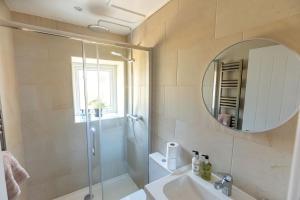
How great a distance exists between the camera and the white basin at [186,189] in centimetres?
89

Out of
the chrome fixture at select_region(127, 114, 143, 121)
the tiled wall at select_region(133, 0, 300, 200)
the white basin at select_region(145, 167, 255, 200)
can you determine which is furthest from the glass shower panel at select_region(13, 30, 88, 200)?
the white basin at select_region(145, 167, 255, 200)

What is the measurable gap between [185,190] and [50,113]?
165cm

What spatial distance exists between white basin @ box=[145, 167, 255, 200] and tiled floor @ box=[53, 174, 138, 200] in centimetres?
116

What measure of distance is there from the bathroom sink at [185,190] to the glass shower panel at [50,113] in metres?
1.37

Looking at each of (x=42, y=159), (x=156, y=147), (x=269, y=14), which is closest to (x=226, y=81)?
(x=269, y=14)

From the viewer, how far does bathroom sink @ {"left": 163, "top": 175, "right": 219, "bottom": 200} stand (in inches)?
38.3

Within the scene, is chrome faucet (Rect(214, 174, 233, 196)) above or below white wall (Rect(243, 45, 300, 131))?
below

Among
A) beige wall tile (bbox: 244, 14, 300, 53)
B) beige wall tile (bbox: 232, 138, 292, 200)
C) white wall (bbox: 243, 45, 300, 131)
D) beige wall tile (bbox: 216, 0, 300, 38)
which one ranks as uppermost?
beige wall tile (bbox: 216, 0, 300, 38)

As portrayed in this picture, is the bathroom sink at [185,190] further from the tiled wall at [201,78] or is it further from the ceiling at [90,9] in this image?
the ceiling at [90,9]

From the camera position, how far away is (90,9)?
1494mm

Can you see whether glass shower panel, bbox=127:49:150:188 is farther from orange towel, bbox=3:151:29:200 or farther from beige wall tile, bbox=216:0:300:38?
orange towel, bbox=3:151:29:200

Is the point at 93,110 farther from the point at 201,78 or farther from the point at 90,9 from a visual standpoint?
the point at 201,78

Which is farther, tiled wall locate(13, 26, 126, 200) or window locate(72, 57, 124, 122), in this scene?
window locate(72, 57, 124, 122)

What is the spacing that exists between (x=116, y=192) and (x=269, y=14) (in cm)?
Result: 227
